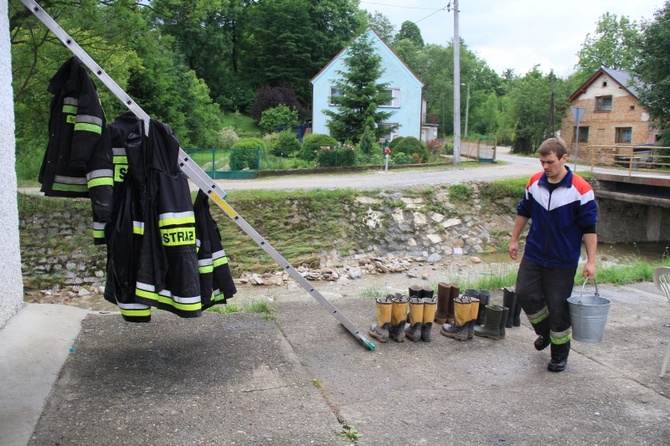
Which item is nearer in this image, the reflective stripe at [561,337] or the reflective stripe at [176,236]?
the reflective stripe at [176,236]

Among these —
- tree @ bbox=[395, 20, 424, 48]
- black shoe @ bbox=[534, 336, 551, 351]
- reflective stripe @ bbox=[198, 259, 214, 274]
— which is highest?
tree @ bbox=[395, 20, 424, 48]

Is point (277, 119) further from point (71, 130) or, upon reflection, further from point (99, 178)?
point (99, 178)

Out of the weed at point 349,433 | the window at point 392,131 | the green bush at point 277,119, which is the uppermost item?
the green bush at point 277,119

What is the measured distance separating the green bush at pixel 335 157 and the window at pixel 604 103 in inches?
1040

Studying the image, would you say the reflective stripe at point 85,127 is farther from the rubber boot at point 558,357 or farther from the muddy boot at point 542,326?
the rubber boot at point 558,357

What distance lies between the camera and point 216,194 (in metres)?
4.45

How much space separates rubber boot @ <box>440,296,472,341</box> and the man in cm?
57

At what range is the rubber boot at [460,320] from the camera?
512 centimetres

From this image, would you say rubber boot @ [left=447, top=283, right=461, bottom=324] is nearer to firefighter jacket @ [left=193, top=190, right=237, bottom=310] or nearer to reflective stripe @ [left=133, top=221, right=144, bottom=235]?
firefighter jacket @ [left=193, top=190, right=237, bottom=310]

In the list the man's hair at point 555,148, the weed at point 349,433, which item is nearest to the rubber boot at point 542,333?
the man's hair at point 555,148

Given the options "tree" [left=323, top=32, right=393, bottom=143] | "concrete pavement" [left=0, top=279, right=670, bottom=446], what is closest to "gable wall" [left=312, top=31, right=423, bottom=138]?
"tree" [left=323, top=32, right=393, bottom=143]

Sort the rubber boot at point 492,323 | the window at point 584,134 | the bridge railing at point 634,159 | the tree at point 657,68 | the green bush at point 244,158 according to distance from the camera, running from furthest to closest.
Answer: the window at point 584,134 < the tree at point 657,68 < the bridge railing at point 634,159 < the green bush at point 244,158 < the rubber boot at point 492,323

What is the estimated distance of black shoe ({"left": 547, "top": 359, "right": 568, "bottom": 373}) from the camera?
4.56 m

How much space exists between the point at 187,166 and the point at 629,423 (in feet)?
11.8
